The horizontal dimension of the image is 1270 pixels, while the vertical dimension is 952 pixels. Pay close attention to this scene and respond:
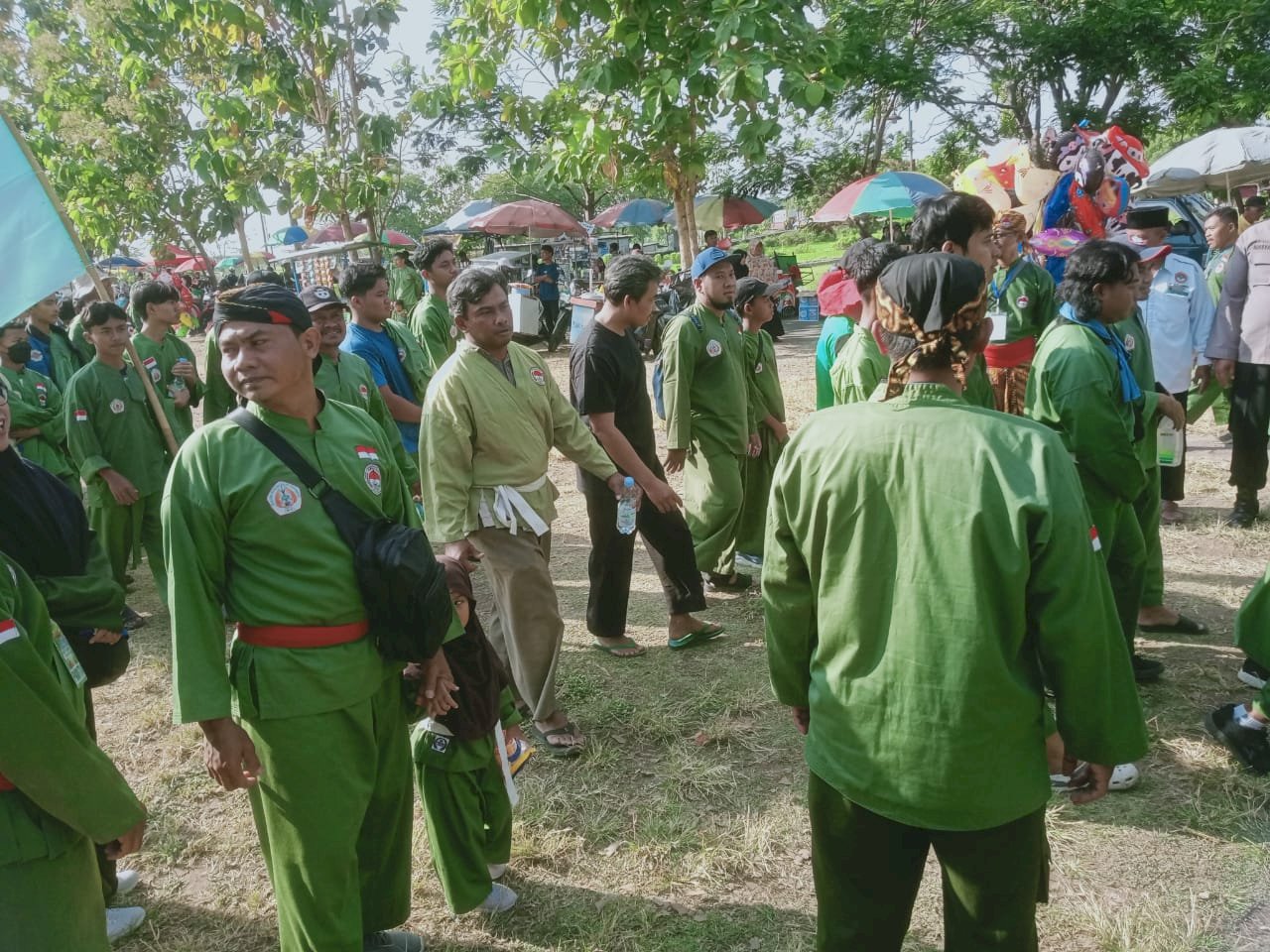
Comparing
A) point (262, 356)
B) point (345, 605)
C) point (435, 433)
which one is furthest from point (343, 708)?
point (435, 433)

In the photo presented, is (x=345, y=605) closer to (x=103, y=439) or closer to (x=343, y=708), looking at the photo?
(x=343, y=708)

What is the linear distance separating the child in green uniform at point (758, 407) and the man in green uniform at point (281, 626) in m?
3.18

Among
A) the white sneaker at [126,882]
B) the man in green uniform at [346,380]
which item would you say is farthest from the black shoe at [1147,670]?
the white sneaker at [126,882]

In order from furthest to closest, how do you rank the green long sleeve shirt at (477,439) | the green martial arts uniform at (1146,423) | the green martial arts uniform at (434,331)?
1. the green martial arts uniform at (434,331)
2. the green martial arts uniform at (1146,423)
3. the green long sleeve shirt at (477,439)

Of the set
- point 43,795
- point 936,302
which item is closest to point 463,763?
point 43,795

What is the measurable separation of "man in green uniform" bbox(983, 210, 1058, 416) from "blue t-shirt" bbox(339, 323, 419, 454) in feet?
10.4

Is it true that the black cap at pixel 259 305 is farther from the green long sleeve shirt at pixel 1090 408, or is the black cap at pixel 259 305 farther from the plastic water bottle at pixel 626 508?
the green long sleeve shirt at pixel 1090 408

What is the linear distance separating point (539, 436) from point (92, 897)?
210 centimetres

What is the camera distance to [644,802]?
3.44 meters

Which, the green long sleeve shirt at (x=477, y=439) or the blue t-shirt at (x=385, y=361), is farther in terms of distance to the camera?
the blue t-shirt at (x=385, y=361)

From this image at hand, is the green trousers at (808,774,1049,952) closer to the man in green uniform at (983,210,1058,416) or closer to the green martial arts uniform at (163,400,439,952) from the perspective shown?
the green martial arts uniform at (163,400,439,952)

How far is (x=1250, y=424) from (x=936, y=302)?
5.03m

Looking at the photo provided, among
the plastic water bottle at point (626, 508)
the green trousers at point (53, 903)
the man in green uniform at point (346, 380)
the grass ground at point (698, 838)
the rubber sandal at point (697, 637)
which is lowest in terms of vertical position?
the grass ground at point (698, 838)

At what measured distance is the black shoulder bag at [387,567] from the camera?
7.15 feet
